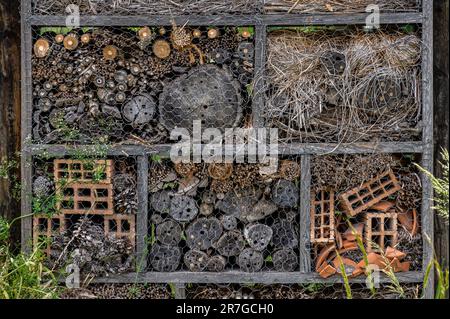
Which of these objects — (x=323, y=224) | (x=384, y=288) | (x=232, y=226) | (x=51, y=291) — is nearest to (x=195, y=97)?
(x=232, y=226)

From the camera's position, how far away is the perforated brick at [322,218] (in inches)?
198

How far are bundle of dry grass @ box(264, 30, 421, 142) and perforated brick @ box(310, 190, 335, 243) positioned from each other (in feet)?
1.72

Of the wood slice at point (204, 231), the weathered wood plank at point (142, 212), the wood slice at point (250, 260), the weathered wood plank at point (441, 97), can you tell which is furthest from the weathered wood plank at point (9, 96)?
the weathered wood plank at point (441, 97)

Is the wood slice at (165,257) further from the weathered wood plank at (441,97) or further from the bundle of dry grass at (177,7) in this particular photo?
the weathered wood plank at (441,97)

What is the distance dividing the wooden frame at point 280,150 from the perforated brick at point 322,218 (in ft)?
0.24

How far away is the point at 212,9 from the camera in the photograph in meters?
4.95

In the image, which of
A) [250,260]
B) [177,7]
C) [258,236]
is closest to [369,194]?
[258,236]

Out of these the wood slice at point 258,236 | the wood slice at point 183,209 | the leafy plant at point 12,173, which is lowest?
the wood slice at point 258,236

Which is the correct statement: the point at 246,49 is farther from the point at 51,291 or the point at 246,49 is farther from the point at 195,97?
the point at 51,291

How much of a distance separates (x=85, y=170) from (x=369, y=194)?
2.53 metres

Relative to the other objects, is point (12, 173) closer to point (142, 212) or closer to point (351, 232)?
point (142, 212)

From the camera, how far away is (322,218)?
5059 millimetres

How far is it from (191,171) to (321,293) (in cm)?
163

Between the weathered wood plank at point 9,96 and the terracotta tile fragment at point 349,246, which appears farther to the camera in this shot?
the weathered wood plank at point 9,96
